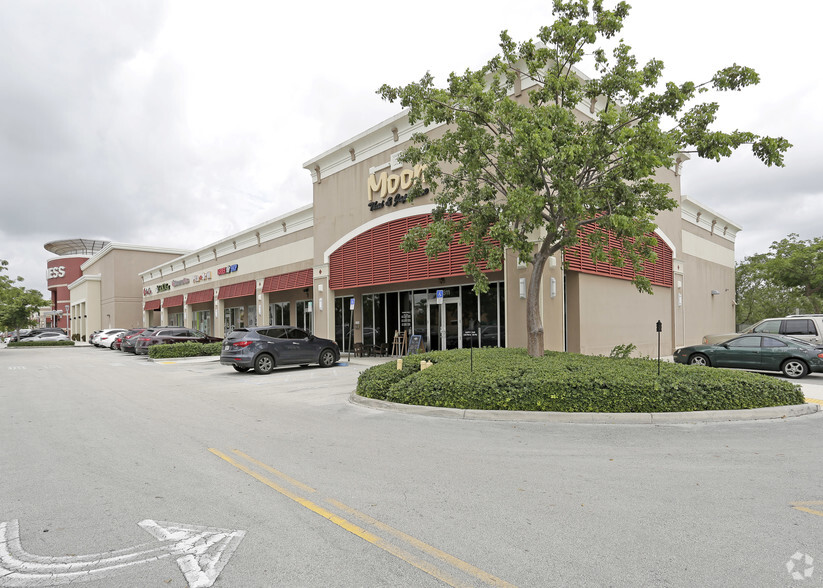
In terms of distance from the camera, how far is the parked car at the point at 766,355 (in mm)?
14445

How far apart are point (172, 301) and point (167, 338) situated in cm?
2059

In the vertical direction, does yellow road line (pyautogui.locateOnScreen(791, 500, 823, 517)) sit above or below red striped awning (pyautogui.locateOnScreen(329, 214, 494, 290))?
below

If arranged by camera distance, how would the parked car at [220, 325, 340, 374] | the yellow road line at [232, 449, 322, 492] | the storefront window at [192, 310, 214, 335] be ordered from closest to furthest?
the yellow road line at [232, 449, 322, 492] → the parked car at [220, 325, 340, 374] → the storefront window at [192, 310, 214, 335]

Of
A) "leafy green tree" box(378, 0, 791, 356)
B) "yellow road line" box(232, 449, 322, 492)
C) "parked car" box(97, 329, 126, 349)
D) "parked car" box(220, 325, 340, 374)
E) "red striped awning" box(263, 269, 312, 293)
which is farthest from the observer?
"parked car" box(97, 329, 126, 349)

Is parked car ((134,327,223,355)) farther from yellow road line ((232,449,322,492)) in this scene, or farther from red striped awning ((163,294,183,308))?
yellow road line ((232,449,322,492))

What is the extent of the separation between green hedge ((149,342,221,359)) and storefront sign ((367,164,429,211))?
12.0 metres

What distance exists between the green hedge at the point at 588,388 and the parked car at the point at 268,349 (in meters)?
8.11

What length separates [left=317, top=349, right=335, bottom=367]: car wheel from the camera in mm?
19453

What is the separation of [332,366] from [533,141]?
41.3 feet

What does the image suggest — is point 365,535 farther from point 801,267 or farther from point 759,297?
point 759,297

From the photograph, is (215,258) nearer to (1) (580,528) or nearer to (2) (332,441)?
(2) (332,441)

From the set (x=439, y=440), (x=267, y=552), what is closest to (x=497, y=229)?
(x=439, y=440)

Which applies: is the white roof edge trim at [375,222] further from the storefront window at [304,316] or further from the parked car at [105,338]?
the parked car at [105,338]

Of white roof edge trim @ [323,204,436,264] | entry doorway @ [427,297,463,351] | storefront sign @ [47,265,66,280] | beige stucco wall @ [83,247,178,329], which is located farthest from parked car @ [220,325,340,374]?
storefront sign @ [47,265,66,280]
